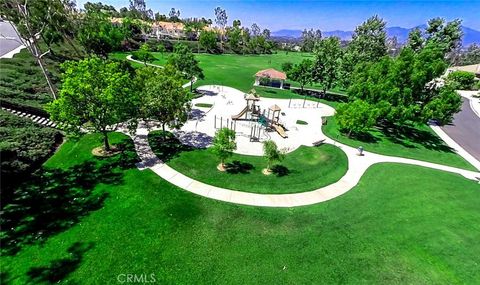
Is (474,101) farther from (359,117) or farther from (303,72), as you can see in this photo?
(359,117)

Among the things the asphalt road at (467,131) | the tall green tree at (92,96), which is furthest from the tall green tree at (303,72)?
the tall green tree at (92,96)

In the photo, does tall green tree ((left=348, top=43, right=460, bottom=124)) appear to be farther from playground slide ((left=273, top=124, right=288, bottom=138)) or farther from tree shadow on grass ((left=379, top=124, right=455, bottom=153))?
playground slide ((left=273, top=124, right=288, bottom=138))

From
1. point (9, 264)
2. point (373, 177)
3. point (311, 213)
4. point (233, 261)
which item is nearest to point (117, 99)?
point (9, 264)

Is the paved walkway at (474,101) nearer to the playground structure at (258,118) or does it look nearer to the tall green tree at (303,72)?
the tall green tree at (303,72)

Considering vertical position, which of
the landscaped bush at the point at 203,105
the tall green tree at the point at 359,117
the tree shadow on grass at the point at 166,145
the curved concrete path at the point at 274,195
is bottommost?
the curved concrete path at the point at 274,195

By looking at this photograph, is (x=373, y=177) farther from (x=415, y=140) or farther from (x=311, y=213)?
(x=415, y=140)

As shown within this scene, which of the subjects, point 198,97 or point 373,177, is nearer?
point 373,177

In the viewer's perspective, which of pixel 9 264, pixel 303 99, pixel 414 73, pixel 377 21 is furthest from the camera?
pixel 377 21
